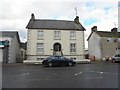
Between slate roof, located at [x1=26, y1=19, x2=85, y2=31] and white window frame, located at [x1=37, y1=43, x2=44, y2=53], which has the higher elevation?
slate roof, located at [x1=26, y1=19, x2=85, y2=31]

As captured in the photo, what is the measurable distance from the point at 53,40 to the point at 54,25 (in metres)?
2.94

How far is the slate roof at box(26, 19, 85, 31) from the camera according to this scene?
34.4 metres

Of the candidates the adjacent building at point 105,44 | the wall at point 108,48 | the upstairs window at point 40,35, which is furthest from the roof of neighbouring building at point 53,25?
the wall at point 108,48

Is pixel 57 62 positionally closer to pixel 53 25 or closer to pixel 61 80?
pixel 53 25

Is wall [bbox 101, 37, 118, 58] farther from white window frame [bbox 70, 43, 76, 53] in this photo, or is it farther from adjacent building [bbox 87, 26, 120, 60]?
white window frame [bbox 70, 43, 76, 53]

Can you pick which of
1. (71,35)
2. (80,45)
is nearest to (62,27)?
(71,35)

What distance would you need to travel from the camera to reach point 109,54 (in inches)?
1594

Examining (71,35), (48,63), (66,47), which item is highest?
(71,35)

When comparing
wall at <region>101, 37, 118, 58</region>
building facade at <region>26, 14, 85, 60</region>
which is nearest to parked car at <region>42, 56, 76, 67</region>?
building facade at <region>26, 14, 85, 60</region>

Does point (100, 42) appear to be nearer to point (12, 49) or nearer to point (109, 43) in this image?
point (109, 43)

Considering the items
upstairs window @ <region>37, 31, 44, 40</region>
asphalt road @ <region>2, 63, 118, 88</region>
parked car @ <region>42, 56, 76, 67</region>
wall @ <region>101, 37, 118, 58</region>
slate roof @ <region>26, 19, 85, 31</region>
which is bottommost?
asphalt road @ <region>2, 63, 118, 88</region>

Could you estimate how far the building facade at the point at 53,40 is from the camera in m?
33.5

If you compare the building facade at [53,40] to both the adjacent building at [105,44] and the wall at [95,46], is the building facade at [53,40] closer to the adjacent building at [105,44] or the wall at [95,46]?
the adjacent building at [105,44]

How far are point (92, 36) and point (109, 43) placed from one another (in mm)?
5433
